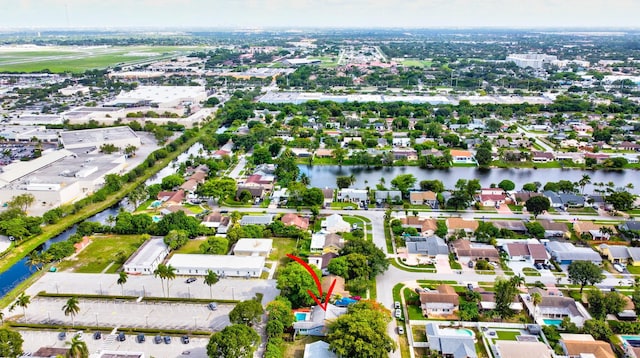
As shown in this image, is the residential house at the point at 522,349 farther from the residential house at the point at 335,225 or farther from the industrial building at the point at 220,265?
the residential house at the point at 335,225

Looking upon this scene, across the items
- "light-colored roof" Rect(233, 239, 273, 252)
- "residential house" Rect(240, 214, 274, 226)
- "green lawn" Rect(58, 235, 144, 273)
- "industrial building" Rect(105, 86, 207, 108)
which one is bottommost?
"green lawn" Rect(58, 235, 144, 273)

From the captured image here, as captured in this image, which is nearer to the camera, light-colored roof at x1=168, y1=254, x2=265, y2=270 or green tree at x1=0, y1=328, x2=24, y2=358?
green tree at x1=0, y1=328, x2=24, y2=358

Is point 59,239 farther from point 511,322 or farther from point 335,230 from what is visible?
point 511,322

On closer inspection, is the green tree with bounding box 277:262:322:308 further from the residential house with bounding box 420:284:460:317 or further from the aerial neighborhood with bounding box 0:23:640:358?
the residential house with bounding box 420:284:460:317

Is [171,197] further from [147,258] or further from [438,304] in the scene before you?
[438,304]

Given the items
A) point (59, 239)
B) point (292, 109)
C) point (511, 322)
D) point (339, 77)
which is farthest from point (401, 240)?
point (339, 77)

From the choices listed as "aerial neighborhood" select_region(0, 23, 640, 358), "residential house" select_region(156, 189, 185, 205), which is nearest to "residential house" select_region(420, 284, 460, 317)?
"aerial neighborhood" select_region(0, 23, 640, 358)

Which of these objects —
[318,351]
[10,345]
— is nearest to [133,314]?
[10,345]

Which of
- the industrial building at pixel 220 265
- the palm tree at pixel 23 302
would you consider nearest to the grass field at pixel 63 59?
the industrial building at pixel 220 265
